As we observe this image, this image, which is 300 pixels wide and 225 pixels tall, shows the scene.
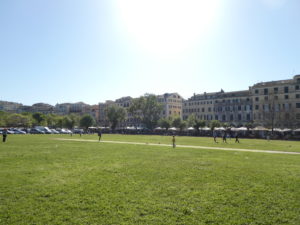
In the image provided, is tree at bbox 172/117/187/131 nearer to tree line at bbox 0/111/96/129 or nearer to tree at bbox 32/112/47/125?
tree line at bbox 0/111/96/129

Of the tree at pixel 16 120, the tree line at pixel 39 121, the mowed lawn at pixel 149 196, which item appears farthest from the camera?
the tree at pixel 16 120

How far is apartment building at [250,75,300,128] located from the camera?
76062mm

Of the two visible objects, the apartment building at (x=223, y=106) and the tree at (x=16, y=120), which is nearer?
the apartment building at (x=223, y=106)

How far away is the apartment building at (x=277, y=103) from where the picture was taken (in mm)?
76062

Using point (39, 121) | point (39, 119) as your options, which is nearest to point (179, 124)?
point (39, 121)

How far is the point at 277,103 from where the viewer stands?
268 ft

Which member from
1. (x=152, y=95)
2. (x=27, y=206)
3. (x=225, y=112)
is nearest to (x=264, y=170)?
(x=27, y=206)

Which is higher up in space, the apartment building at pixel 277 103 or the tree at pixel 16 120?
the apartment building at pixel 277 103

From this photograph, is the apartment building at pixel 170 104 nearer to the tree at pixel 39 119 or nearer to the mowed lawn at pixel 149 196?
the tree at pixel 39 119

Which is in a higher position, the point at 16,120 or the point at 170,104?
the point at 170,104

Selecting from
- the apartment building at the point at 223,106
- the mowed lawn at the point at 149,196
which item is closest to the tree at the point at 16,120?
the apartment building at the point at 223,106

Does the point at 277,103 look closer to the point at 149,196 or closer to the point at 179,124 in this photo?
the point at 179,124

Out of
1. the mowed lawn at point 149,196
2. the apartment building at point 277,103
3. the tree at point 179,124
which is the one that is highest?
the apartment building at point 277,103

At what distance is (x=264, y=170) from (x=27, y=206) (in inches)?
441
